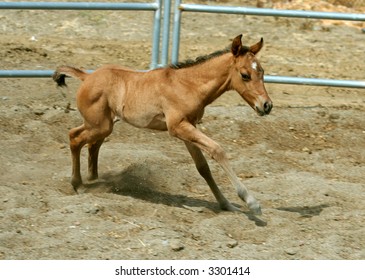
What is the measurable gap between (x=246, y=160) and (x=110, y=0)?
22.8ft

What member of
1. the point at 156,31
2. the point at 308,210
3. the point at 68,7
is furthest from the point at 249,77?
the point at 68,7

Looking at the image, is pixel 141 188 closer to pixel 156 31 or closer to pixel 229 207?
pixel 229 207

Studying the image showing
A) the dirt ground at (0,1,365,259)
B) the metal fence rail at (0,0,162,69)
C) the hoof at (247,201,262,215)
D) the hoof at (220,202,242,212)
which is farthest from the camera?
the metal fence rail at (0,0,162,69)

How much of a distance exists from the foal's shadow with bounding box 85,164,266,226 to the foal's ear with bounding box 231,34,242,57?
4.53 feet

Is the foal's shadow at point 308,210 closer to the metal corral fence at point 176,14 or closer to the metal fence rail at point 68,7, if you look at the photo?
the metal corral fence at point 176,14

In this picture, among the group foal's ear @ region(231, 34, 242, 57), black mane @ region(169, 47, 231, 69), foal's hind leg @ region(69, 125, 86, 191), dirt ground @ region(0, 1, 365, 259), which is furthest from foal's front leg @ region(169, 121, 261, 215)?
foal's hind leg @ region(69, 125, 86, 191)

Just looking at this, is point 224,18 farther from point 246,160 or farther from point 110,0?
point 246,160

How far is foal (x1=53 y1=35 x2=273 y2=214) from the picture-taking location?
6887 mm

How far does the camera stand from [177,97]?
7.07 metres

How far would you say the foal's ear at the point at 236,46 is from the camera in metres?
6.84

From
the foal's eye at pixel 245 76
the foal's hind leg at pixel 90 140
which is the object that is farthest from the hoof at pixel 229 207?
the foal's hind leg at pixel 90 140

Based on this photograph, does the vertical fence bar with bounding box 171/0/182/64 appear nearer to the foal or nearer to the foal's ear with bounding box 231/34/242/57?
the foal

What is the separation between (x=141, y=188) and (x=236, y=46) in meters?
1.67
